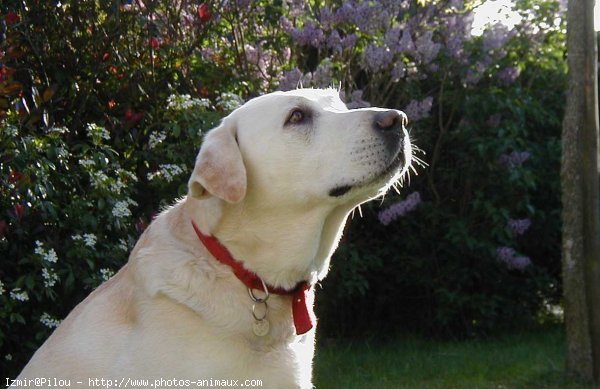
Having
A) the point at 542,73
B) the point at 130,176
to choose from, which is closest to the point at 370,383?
the point at 130,176

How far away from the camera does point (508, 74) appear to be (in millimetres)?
6770

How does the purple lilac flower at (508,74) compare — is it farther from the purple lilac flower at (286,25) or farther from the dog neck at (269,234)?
the dog neck at (269,234)

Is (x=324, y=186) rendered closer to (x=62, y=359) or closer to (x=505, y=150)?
(x=62, y=359)

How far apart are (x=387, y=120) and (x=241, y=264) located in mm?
705

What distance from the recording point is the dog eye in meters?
3.13

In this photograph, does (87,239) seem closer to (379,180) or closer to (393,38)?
(379,180)

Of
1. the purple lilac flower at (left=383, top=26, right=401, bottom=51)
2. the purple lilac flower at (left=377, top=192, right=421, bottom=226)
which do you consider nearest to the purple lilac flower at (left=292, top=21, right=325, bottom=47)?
the purple lilac flower at (left=383, top=26, right=401, bottom=51)

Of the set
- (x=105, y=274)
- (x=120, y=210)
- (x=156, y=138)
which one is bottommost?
(x=105, y=274)

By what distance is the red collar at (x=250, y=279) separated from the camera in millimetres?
3025

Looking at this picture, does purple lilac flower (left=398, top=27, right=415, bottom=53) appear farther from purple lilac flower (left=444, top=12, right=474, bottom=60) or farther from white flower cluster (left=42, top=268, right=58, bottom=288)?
white flower cluster (left=42, top=268, right=58, bottom=288)

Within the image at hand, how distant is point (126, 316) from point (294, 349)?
584 mm

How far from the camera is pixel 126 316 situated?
2996 millimetres

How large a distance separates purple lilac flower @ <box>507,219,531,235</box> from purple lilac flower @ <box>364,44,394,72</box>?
5.73 feet

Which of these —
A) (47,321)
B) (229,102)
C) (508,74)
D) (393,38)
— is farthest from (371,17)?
(47,321)
